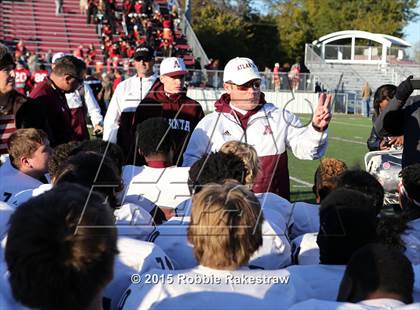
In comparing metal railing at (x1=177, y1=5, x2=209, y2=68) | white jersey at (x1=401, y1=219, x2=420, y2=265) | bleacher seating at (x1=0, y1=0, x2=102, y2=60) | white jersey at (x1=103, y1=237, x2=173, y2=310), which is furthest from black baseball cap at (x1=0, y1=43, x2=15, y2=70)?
metal railing at (x1=177, y1=5, x2=209, y2=68)

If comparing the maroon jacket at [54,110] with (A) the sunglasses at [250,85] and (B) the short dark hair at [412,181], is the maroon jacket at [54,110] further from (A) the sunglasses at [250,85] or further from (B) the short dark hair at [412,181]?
(B) the short dark hair at [412,181]

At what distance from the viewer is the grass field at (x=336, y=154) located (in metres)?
9.04

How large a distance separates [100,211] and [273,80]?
1030 inches

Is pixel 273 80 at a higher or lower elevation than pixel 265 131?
lower

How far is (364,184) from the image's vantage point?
3.34 metres

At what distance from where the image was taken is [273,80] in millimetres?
27734

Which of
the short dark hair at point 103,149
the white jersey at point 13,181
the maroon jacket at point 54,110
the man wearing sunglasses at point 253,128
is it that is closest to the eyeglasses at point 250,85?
the man wearing sunglasses at point 253,128

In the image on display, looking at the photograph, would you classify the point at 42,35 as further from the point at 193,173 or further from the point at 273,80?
the point at 193,173

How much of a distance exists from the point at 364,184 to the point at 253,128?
1.40 m

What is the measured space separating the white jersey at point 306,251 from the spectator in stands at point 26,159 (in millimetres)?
1799

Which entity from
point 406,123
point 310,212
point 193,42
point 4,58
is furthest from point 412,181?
point 193,42

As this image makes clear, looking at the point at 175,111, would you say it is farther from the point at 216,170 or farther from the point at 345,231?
the point at 345,231

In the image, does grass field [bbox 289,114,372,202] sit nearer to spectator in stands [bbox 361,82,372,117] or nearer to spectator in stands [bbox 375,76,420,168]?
spectator in stands [bbox 375,76,420,168]

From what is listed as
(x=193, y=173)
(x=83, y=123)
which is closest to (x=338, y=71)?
(x=83, y=123)
